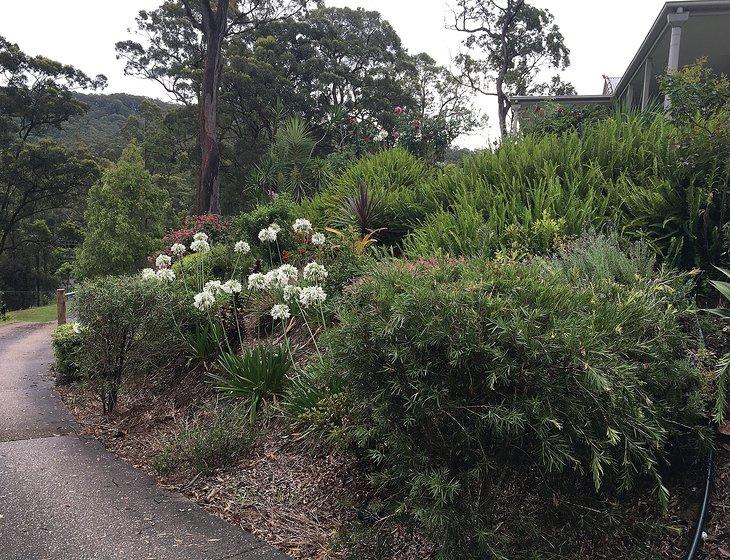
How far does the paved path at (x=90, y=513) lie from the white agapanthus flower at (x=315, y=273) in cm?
231

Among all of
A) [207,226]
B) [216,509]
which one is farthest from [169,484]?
[207,226]

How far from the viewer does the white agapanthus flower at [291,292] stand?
5281mm

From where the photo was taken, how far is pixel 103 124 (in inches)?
2178

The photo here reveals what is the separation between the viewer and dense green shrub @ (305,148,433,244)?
7965 mm

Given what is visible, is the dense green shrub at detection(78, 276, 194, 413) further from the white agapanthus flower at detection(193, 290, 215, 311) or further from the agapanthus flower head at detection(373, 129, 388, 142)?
the agapanthus flower head at detection(373, 129, 388, 142)

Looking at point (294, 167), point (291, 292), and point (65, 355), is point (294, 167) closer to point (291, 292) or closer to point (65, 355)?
point (65, 355)

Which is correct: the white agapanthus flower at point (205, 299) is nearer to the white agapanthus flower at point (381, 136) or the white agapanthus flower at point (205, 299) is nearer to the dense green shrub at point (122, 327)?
the dense green shrub at point (122, 327)

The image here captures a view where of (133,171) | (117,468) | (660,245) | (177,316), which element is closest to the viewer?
(117,468)

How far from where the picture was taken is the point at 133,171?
1908cm


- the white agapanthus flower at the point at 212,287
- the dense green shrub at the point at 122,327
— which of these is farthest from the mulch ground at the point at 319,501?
the white agapanthus flower at the point at 212,287

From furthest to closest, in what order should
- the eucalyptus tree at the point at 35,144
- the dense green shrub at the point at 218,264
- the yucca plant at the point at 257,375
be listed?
the eucalyptus tree at the point at 35,144 → the dense green shrub at the point at 218,264 → the yucca plant at the point at 257,375

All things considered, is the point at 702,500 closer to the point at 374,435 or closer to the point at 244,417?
the point at 374,435

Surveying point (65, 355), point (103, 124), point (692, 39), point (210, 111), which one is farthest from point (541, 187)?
point (103, 124)

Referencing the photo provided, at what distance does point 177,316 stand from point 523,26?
3127cm
